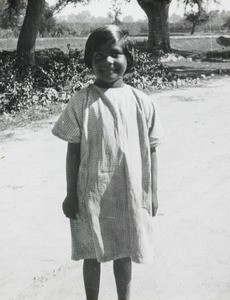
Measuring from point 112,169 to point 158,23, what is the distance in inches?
899

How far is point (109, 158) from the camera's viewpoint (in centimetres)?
238

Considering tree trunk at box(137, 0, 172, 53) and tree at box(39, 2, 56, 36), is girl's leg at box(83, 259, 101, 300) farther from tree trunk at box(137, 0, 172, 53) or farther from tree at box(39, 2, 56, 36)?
tree at box(39, 2, 56, 36)

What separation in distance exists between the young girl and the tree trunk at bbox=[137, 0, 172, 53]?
21.7 meters

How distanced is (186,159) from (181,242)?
2.47 metres

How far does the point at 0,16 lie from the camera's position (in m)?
37.8

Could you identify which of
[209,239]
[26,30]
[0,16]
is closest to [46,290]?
[209,239]

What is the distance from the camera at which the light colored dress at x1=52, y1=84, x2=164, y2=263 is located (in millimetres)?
2381

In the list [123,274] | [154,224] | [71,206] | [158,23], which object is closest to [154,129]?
[71,206]

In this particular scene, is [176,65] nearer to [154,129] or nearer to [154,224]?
[154,224]

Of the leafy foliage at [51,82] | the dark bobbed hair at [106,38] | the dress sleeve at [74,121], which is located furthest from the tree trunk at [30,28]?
the dress sleeve at [74,121]

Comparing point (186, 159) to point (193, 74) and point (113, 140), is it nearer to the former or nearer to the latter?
point (113, 140)

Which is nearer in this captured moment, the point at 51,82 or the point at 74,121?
the point at 74,121

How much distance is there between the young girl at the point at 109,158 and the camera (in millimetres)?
2383

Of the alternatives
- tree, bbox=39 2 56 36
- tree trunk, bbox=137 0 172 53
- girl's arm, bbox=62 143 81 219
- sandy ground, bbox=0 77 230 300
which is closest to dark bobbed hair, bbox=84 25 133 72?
girl's arm, bbox=62 143 81 219
